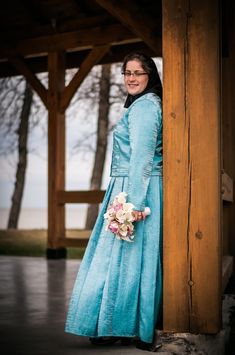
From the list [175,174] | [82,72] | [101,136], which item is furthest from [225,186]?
[101,136]

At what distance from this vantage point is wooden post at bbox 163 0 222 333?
283cm

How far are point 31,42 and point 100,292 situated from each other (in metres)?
6.32

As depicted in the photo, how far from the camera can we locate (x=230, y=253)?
5.67 metres

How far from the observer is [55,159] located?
838 cm

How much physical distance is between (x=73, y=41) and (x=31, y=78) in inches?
33.9

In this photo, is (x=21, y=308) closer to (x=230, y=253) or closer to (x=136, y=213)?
(x=136, y=213)

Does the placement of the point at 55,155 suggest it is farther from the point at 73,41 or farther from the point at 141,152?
the point at 141,152

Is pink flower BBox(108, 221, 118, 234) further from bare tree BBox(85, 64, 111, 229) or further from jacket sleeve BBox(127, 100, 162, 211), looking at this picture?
bare tree BBox(85, 64, 111, 229)

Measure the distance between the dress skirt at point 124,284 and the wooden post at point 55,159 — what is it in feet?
17.6

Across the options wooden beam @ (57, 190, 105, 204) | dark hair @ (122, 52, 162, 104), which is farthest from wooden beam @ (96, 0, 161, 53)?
wooden beam @ (57, 190, 105, 204)

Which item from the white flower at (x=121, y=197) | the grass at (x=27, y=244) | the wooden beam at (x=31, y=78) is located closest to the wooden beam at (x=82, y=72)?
the wooden beam at (x=31, y=78)

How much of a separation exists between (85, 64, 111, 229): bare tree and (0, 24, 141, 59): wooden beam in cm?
526

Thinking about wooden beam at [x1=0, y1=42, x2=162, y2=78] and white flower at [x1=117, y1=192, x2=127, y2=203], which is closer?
white flower at [x1=117, y1=192, x2=127, y2=203]

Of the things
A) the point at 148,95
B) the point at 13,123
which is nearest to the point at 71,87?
the point at 148,95
